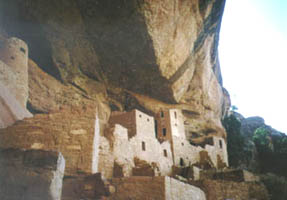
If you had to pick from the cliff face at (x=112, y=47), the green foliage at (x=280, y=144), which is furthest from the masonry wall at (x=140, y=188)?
the green foliage at (x=280, y=144)

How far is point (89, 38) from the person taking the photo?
1683 centimetres

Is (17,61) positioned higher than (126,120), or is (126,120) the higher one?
(17,61)

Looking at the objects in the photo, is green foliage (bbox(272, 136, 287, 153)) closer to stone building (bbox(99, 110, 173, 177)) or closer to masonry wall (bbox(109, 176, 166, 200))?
stone building (bbox(99, 110, 173, 177))

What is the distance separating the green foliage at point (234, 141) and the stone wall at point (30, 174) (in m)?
26.5

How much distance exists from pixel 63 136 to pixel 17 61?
8992mm

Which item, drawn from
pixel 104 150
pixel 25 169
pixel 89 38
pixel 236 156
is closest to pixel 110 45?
pixel 89 38

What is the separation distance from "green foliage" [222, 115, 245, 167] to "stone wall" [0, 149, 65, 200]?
26.5 m

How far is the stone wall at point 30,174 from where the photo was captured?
324 cm

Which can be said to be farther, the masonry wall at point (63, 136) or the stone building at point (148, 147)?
the stone building at point (148, 147)

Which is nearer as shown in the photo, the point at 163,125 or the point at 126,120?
the point at 126,120

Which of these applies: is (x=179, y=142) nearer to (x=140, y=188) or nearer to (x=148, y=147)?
(x=148, y=147)

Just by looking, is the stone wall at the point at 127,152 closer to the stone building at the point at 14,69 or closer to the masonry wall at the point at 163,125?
the masonry wall at the point at 163,125

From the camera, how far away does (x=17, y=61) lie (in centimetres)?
1391

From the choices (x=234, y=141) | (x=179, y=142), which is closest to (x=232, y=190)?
(x=179, y=142)
